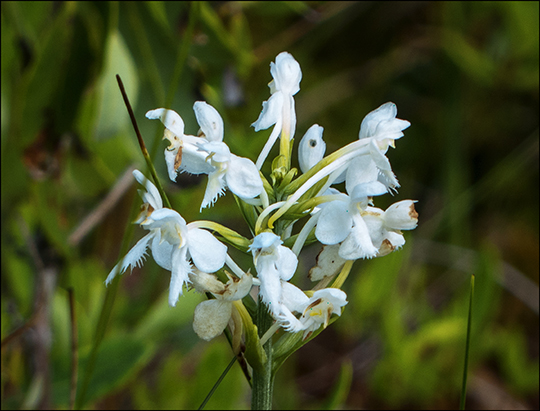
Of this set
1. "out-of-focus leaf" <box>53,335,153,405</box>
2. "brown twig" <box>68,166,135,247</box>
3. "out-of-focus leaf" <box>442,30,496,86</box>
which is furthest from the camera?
"out-of-focus leaf" <box>442,30,496,86</box>

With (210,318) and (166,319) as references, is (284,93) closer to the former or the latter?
(210,318)

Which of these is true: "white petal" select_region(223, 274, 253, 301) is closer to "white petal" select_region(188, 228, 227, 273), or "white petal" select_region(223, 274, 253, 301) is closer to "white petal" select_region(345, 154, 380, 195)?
"white petal" select_region(188, 228, 227, 273)

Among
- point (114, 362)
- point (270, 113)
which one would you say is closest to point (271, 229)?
point (270, 113)

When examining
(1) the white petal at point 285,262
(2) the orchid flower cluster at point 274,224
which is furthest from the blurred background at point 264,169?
(1) the white petal at point 285,262

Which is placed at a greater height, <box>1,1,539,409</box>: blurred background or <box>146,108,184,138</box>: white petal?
<box>146,108,184,138</box>: white petal

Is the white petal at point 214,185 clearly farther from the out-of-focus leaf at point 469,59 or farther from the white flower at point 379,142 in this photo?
the out-of-focus leaf at point 469,59

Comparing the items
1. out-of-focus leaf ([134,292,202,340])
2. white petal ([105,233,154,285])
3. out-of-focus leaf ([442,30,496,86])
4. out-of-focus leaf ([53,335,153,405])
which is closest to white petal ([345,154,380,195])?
white petal ([105,233,154,285])
